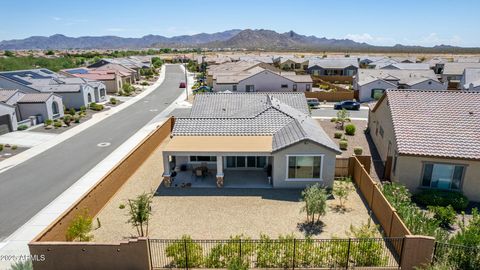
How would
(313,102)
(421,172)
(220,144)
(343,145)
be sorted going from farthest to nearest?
1. (313,102)
2. (343,145)
3. (220,144)
4. (421,172)

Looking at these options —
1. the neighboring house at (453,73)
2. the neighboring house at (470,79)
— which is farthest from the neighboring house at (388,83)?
the neighboring house at (453,73)

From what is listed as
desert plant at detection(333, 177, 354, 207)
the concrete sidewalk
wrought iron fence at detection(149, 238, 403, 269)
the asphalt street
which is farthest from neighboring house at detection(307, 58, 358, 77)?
wrought iron fence at detection(149, 238, 403, 269)

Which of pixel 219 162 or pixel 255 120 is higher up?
pixel 255 120

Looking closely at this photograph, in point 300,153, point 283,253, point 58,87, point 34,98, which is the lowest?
point 283,253

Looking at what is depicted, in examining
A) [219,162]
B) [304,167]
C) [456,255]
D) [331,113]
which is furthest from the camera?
[331,113]

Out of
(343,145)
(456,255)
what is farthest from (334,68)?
(456,255)

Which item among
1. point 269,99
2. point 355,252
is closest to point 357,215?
point 355,252

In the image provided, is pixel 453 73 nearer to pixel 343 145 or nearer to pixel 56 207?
pixel 343 145

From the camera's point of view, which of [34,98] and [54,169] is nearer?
[54,169]
